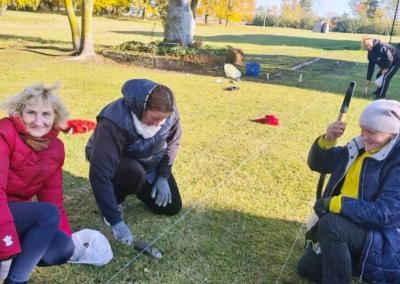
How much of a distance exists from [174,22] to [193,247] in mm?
11102

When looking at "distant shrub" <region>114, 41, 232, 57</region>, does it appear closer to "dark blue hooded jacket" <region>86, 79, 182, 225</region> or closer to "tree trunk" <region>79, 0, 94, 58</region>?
"tree trunk" <region>79, 0, 94, 58</region>

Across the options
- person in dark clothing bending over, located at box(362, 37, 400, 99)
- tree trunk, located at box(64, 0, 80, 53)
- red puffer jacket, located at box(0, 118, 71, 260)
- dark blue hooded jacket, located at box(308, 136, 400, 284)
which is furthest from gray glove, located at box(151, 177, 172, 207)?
tree trunk, located at box(64, 0, 80, 53)

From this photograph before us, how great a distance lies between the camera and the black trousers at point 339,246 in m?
2.51

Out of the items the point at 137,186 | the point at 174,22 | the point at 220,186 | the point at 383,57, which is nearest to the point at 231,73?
the point at 174,22

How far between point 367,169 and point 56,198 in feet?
6.18

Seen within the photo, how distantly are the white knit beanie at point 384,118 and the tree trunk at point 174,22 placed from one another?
11.5 m

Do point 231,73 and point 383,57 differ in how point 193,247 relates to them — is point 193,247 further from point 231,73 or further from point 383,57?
point 231,73

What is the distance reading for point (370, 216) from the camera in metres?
2.47

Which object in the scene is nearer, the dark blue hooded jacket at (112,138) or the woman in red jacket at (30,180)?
the woman in red jacket at (30,180)

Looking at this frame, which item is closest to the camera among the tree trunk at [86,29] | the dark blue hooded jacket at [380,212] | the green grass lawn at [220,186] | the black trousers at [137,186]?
the dark blue hooded jacket at [380,212]

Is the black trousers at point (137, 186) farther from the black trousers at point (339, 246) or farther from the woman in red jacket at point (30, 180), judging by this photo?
the black trousers at point (339, 246)

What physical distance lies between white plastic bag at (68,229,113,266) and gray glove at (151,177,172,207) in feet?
2.25

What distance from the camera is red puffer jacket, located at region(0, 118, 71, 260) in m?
2.32

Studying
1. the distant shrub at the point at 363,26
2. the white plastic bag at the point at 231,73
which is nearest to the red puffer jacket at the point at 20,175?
the white plastic bag at the point at 231,73
